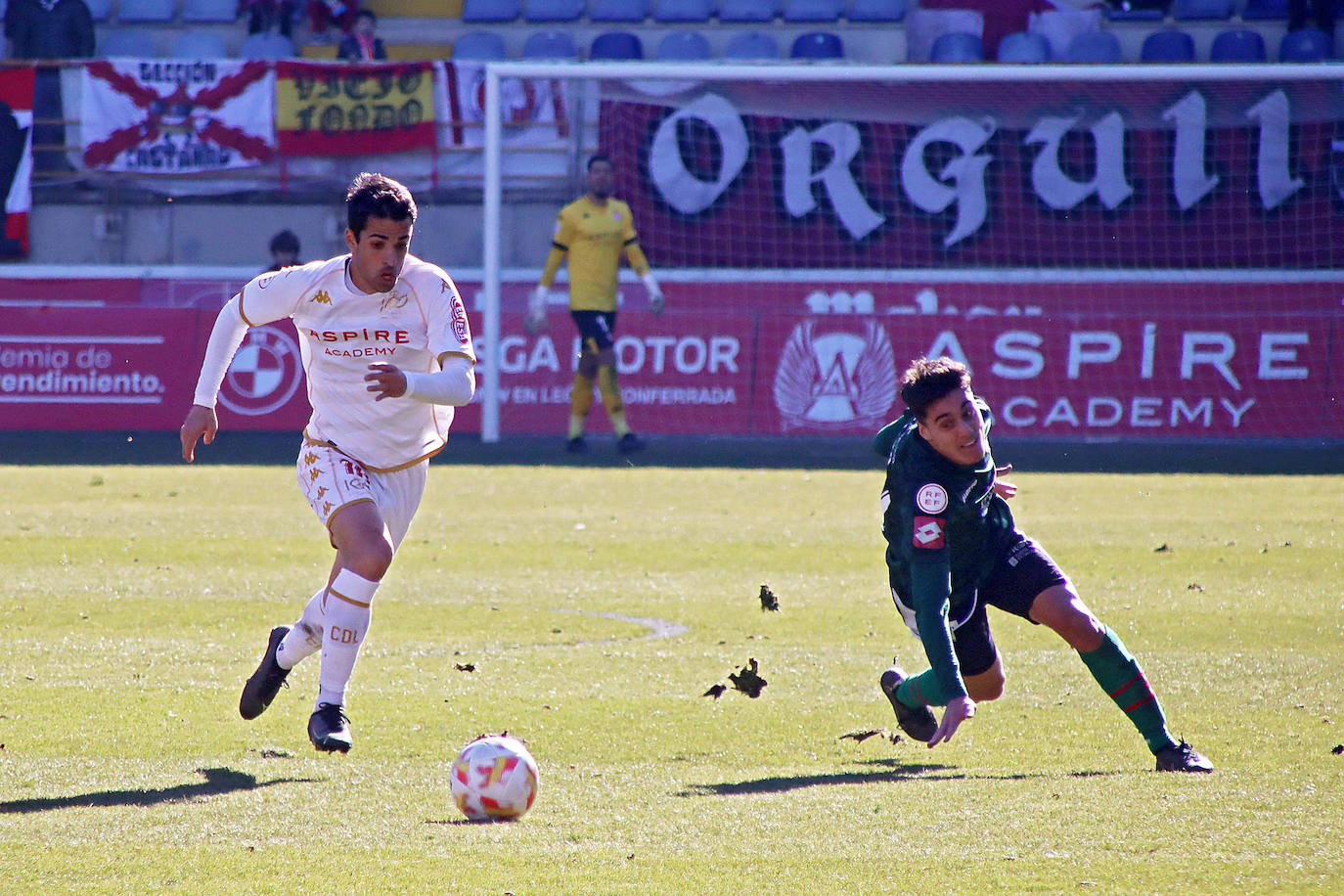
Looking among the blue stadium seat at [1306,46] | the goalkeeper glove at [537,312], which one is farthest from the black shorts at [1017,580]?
the blue stadium seat at [1306,46]

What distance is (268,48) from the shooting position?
22.3 m

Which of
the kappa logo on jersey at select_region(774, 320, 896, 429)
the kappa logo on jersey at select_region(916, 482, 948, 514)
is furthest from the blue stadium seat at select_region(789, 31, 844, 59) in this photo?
the kappa logo on jersey at select_region(916, 482, 948, 514)

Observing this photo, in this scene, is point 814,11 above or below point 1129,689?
above

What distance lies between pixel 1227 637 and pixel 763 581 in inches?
96.2

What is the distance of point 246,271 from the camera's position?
18.7 metres

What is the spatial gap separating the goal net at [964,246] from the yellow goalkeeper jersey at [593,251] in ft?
4.17

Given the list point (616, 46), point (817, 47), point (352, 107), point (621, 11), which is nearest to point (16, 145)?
point (352, 107)

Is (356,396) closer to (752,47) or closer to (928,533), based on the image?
(928,533)

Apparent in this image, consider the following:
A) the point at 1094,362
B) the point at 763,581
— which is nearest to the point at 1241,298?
the point at 1094,362

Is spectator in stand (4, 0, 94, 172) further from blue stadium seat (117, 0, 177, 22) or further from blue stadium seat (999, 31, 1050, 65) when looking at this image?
blue stadium seat (999, 31, 1050, 65)

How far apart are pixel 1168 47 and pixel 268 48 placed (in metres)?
12.6

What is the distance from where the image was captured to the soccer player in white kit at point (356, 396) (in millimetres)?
4828

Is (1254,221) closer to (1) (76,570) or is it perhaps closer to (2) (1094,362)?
(2) (1094,362)

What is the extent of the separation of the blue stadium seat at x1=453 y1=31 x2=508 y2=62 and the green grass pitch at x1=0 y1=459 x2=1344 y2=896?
1291 cm
